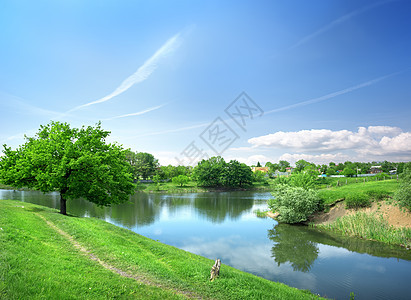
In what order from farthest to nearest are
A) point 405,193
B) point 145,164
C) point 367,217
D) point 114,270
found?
1. point 145,164
2. point 367,217
3. point 405,193
4. point 114,270

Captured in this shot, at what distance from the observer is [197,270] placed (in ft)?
35.9

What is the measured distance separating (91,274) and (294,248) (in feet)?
64.2

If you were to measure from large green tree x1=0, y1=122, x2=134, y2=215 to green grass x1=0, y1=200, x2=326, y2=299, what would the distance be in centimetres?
669

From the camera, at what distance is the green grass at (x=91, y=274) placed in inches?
274

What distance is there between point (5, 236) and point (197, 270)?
867cm

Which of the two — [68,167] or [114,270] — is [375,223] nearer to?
[114,270]

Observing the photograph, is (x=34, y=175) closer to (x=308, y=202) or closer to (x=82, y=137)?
(x=82, y=137)

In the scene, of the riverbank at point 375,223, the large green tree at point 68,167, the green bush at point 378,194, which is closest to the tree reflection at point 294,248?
the riverbank at point 375,223

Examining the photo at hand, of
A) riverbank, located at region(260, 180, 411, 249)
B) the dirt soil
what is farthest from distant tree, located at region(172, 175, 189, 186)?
the dirt soil

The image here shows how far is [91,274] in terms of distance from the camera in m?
8.87

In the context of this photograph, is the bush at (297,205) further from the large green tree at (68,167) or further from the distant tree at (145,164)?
the distant tree at (145,164)

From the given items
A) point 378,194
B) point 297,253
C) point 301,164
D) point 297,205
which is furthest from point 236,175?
point 297,253

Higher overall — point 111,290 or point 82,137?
point 82,137

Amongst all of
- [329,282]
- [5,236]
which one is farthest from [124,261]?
[329,282]
